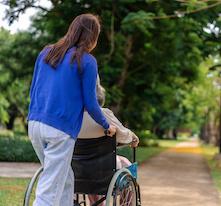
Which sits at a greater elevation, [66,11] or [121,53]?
[66,11]

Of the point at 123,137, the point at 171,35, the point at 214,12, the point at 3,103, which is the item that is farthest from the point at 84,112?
the point at 3,103

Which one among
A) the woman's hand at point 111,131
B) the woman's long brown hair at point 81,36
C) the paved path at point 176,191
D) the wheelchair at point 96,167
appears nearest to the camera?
the woman's long brown hair at point 81,36

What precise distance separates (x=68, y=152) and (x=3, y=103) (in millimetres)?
30291

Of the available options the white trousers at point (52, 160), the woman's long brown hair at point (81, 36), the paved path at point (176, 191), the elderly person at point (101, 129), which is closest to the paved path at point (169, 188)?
the paved path at point (176, 191)

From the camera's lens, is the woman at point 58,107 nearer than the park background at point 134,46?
Yes

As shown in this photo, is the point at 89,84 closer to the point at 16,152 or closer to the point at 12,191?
the point at 12,191

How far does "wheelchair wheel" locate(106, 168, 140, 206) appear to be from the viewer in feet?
15.4

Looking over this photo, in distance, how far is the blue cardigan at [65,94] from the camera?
4223 mm

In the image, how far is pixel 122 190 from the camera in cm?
500

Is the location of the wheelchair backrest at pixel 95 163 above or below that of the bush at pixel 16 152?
above

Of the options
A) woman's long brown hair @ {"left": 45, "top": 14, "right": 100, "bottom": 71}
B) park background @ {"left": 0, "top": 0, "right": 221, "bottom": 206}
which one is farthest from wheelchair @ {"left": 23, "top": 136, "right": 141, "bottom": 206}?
park background @ {"left": 0, "top": 0, "right": 221, "bottom": 206}

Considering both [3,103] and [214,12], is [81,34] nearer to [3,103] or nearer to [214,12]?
[214,12]

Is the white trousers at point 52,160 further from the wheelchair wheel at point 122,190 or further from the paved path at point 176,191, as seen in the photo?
the paved path at point 176,191

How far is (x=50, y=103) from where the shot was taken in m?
4.22
